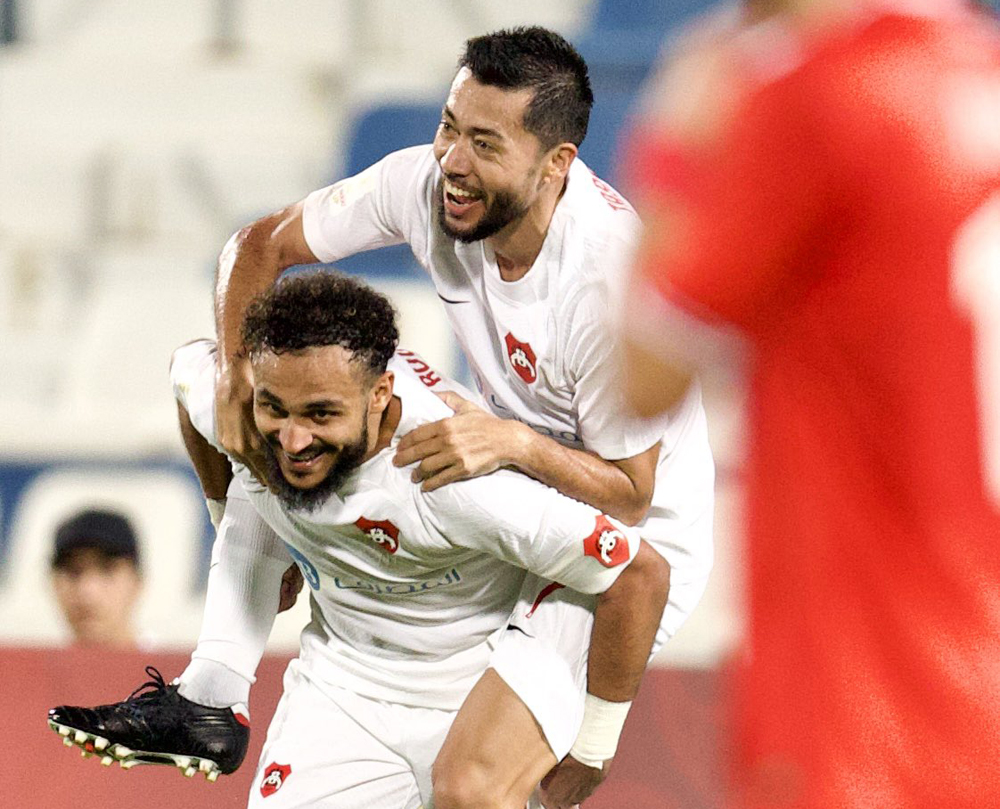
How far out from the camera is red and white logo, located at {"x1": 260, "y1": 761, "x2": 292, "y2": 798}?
90.7 inches

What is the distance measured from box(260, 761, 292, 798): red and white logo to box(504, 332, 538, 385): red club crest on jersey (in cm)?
65

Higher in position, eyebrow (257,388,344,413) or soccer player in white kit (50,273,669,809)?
eyebrow (257,388,344,413)

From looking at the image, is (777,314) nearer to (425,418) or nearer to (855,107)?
(855,107)

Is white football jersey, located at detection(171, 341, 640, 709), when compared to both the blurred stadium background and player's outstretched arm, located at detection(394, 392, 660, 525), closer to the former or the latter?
player's outstretched arm, located at detection(394, 392, 660, 525)

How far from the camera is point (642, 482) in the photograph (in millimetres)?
2287

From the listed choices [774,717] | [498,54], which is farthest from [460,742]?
[774,717]

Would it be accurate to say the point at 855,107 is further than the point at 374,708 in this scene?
No

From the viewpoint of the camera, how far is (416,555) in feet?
7.32

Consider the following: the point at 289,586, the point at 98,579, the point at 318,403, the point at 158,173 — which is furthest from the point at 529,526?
the point at 158,173

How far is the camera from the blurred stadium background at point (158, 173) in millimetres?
5613

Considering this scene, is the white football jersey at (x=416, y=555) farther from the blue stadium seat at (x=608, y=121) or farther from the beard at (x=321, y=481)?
the blue stadium seat at (x=608, y=121)

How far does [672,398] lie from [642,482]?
135cm

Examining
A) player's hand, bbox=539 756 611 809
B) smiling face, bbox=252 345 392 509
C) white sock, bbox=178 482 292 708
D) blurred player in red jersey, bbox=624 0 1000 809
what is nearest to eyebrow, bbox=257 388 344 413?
smiling face, bbox=252 345 392 509

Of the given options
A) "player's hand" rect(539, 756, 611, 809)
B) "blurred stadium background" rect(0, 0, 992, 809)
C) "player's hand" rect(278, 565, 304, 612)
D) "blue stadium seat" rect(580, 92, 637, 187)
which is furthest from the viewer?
"blue stadium seat" rect(580, 92, 637, 187)
